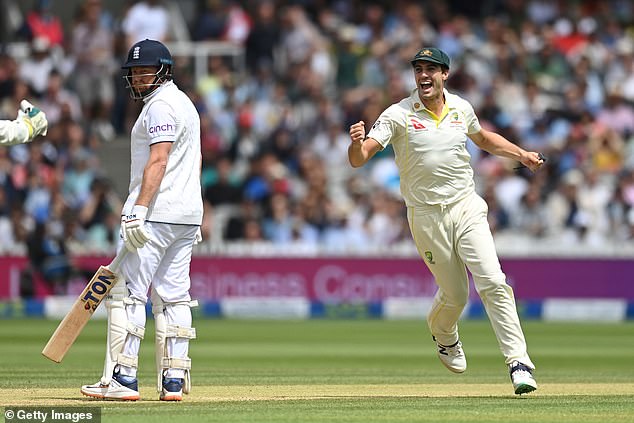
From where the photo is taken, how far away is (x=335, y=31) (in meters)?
20.1

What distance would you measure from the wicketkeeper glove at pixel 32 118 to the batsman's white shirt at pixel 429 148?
5.75ft

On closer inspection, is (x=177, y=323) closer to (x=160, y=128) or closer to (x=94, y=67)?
(x=160, y=128)

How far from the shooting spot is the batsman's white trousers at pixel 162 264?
23.8 ft

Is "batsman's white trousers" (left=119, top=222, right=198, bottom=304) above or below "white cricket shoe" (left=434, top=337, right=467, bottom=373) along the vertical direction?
above

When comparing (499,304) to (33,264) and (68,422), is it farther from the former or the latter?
(33,264)

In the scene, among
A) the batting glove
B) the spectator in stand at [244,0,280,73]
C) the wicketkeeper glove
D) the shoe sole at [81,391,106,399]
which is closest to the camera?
the batting glove

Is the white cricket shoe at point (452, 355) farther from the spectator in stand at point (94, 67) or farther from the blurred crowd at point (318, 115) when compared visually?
the spectator in stand at point (94, 67)

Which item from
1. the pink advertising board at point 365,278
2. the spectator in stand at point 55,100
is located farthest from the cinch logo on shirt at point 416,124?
the spectator in stand at point 55,100

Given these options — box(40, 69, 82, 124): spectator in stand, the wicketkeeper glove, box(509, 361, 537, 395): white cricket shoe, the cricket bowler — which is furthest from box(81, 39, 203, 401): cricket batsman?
box(40, 69, 82, 124): spectator in stand

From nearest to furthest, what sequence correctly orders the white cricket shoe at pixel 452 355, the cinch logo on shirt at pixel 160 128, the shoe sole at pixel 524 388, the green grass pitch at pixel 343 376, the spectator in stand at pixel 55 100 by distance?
the green grass pitch at pixel 343 376, the cinch logo on shirt at pixel 160 128, the shoe sole at pixel 524 388, the white cricket shoe at pixel 452 355, the spectator in stand at pixel 55 100

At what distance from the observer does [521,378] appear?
7605 millimetres

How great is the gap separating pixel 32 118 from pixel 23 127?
0.12 meters

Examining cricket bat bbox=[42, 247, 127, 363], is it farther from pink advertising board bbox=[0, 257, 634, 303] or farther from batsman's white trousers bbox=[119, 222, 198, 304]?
pink advertising board bbox=[0, 257, 634, 303]

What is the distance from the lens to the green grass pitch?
6840mm
